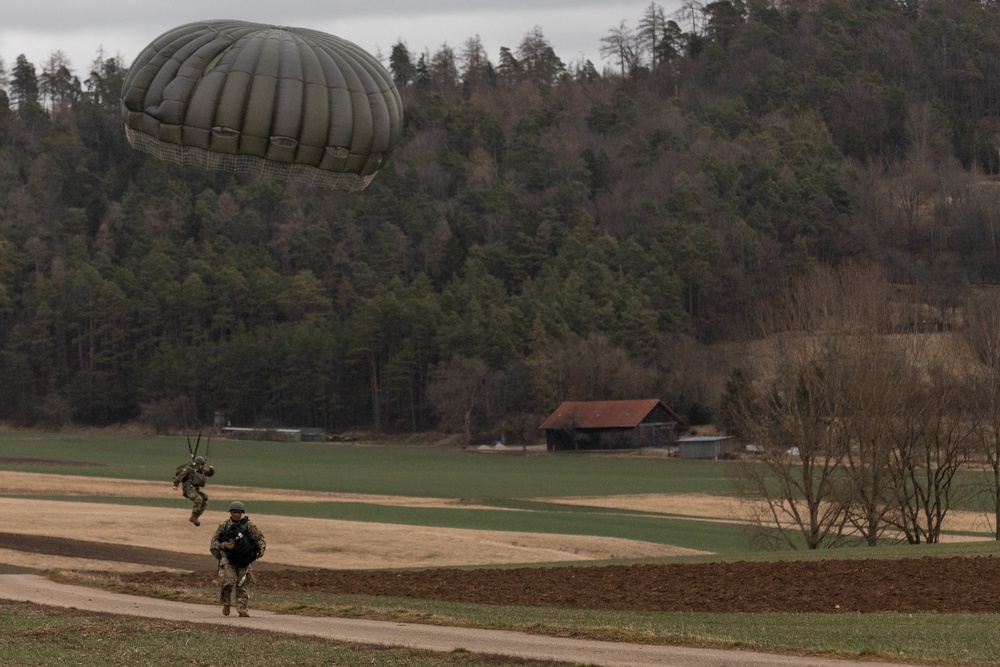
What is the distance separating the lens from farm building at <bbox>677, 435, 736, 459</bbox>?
10738 centimetres

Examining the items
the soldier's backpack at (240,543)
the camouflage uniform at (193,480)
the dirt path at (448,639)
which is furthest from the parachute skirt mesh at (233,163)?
the dirt path at (448,639)

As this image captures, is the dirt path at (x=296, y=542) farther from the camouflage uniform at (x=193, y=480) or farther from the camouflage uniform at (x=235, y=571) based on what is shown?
the camouflage uniform at (x=193, y=480)

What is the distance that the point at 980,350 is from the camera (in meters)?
55.5

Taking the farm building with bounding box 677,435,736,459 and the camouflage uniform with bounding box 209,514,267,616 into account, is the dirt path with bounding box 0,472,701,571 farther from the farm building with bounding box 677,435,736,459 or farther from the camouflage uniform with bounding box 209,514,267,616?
the farm building with bounding box 677,435,736,459

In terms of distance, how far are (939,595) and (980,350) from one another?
33.1 metres

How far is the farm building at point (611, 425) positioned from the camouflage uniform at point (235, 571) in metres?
96.0

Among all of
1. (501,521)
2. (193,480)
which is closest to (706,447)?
(501,521)

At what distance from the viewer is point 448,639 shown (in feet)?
66.6

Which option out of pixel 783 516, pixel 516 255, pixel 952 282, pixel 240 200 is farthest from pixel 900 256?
pixel 783 516

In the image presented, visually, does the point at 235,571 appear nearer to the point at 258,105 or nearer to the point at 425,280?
the point at 258,105

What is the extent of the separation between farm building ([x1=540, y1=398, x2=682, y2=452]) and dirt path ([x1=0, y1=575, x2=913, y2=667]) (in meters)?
93.6

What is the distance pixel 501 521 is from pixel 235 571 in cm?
3291

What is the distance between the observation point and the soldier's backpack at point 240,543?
22.3 meters

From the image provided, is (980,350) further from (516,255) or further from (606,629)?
(516,255)
